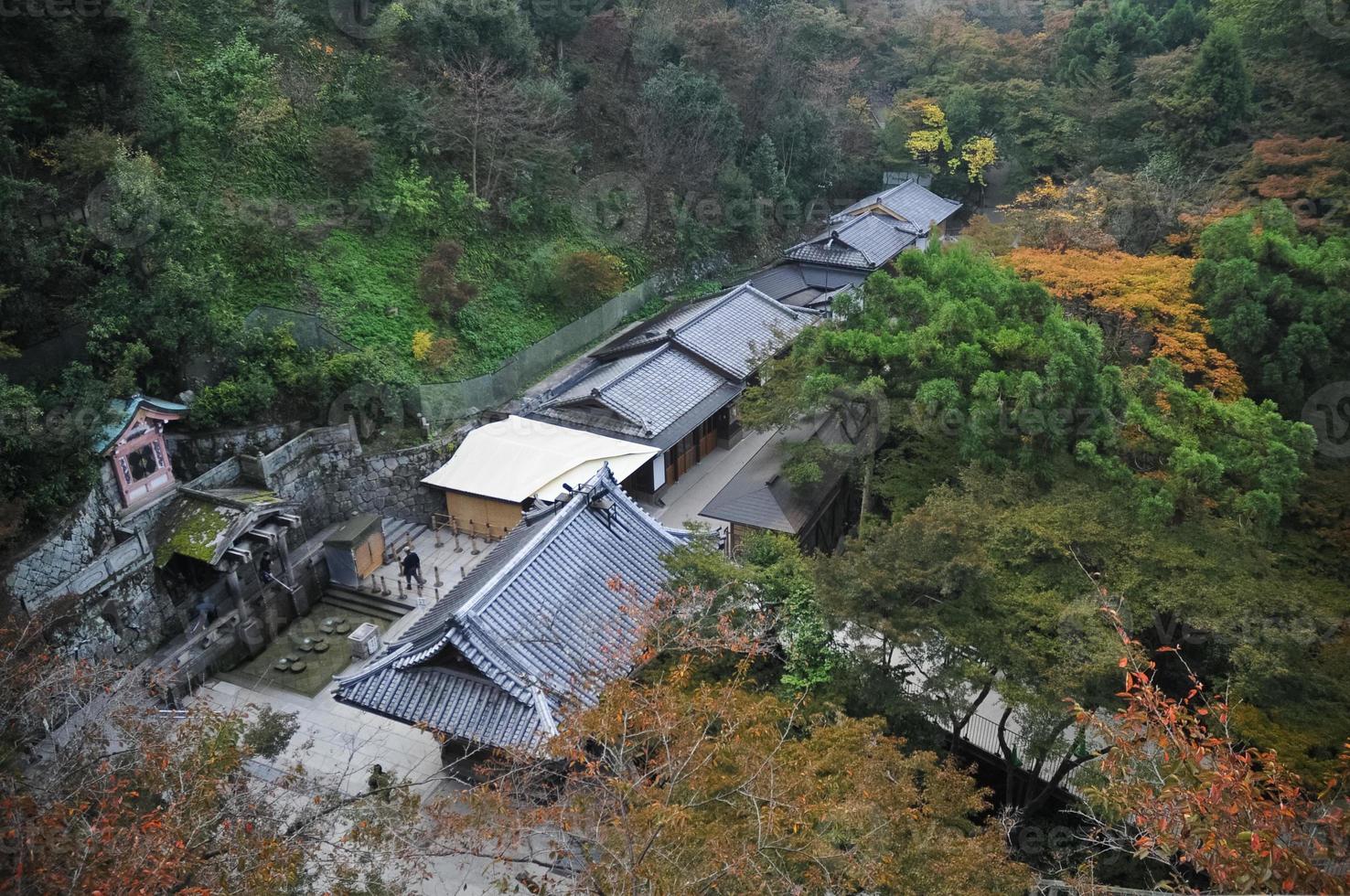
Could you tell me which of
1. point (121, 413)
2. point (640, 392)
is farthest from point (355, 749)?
point (640, 392)

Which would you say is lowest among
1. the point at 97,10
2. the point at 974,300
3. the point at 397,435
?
the point at 397,435

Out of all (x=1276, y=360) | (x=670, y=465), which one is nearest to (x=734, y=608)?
(x=670, y=465)

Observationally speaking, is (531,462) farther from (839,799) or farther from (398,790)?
(839,799)

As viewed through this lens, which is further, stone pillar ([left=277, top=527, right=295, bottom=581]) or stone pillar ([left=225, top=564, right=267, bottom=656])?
stone pillar ([left=277, top=527, right=295, bottom=581])

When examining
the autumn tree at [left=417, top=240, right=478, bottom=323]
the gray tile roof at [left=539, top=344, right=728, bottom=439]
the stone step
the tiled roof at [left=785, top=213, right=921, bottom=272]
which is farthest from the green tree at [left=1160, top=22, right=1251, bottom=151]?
the stone step

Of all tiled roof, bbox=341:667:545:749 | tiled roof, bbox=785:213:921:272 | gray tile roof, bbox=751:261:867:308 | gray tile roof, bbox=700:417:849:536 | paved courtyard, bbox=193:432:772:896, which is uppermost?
tiled roof, bbox=341:667:545:749

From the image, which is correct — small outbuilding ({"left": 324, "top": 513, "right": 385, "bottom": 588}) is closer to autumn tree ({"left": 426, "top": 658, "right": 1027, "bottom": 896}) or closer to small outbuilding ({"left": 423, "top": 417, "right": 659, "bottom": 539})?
small outbuilding ({"left": 423, "top": 417, "right": 659, "bottom": 539})

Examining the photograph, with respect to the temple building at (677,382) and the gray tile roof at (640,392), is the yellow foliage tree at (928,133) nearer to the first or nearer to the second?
the temple building at (677,382)
